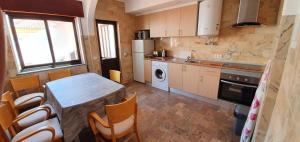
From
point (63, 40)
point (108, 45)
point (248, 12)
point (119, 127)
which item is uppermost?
point (248, 12)

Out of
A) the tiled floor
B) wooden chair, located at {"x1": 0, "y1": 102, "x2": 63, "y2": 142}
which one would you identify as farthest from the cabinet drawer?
wooden chair, located at {"x1": 0, "y1": 102, "x2": 63, "y2": 142}

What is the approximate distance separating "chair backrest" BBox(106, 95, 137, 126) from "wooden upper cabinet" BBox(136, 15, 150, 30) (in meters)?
2.99

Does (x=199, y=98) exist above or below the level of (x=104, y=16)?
below

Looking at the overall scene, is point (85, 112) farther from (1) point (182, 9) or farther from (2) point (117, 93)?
(1) point (182, 9)

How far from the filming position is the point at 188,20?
3.02m

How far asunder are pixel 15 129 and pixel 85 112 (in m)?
0.96

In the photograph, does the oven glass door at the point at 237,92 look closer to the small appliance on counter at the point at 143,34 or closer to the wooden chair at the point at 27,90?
the small appliance on counter at the point at 143,34

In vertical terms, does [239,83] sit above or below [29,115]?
above

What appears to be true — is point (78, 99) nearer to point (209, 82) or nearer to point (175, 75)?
point (175, 75)

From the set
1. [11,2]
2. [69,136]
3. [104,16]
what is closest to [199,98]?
[69,136]

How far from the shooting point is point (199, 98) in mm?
3043

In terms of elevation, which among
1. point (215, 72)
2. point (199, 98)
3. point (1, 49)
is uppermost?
point (1, 49)

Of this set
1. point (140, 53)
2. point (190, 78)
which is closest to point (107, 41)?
point (140, 53)

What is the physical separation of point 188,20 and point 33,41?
3.35 meters
